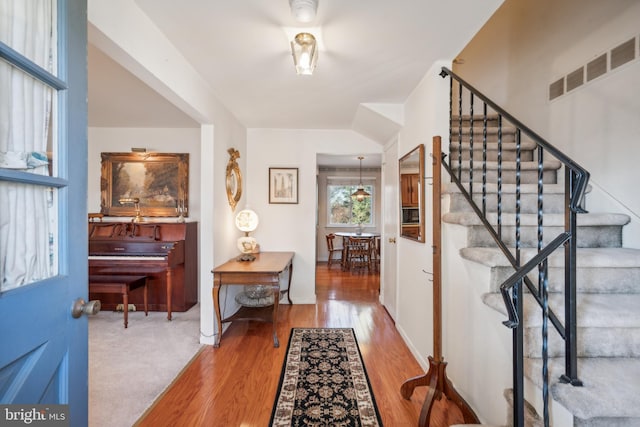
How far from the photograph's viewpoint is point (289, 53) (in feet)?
7.06

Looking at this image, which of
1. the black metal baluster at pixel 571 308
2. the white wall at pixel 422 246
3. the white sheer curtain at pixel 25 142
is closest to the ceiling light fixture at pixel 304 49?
the white wall at pixel 422 246

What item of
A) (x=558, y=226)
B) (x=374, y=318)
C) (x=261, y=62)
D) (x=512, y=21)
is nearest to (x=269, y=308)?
(x=374, y=318)

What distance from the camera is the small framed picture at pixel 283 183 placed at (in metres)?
4.09

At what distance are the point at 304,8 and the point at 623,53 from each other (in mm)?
2159

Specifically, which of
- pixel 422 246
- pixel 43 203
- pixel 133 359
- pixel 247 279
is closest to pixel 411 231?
pixel 422 246

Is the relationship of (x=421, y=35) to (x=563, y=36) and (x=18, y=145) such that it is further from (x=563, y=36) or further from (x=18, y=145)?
(x=18, y=145)

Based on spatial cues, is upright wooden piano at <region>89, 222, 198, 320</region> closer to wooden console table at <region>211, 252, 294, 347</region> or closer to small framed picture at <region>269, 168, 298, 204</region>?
wooden console table at <region>211, 252, 294, 347</region>

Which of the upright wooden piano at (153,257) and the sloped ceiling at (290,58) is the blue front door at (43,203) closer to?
the sloped ceiling at (290,58)

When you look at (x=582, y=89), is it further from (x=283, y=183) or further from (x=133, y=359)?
(x=133, y=359)

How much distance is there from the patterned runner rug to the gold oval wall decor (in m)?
1.70

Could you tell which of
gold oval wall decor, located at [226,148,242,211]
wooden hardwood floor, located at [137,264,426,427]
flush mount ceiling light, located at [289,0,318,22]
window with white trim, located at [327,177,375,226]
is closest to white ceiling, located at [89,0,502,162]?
flush mount ceiling light, located at [289,0,318,22]

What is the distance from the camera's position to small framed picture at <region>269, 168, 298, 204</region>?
13.4 feet

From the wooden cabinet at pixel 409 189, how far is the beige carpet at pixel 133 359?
2.46 m

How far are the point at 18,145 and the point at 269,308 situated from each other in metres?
2.89
